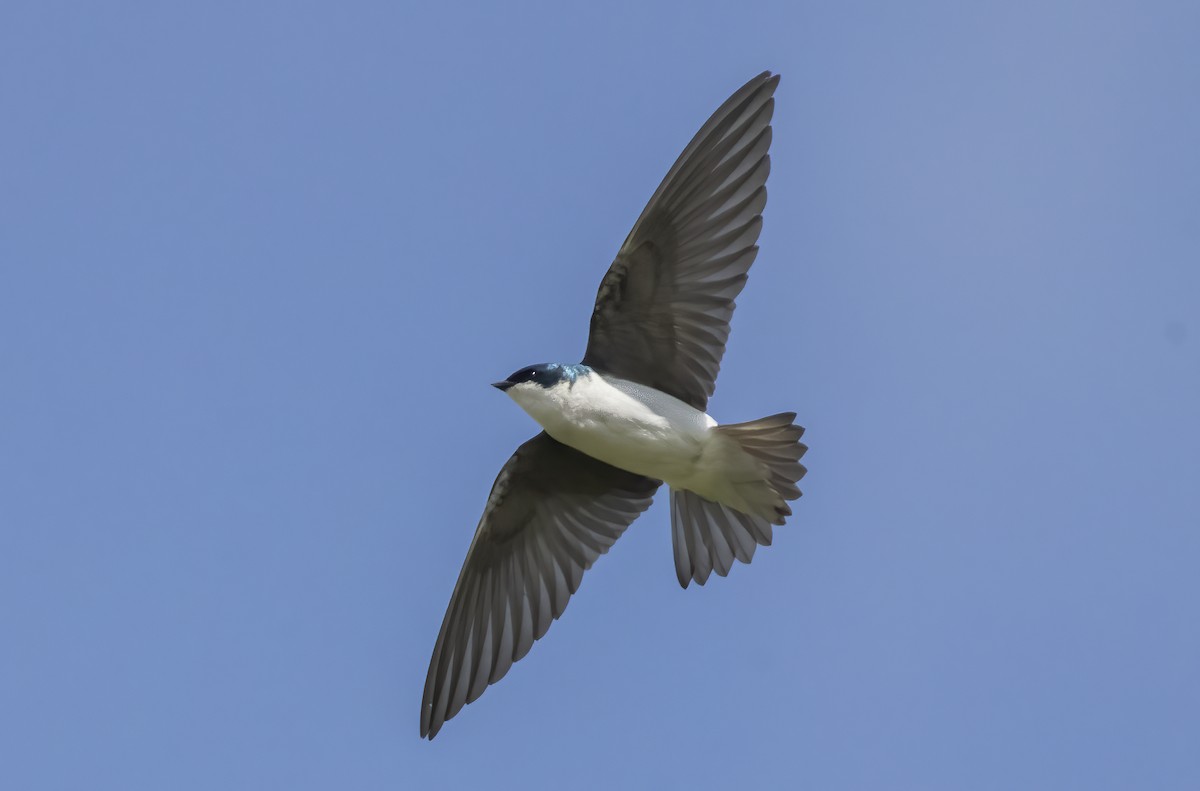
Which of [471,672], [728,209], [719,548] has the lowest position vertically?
[471,672]

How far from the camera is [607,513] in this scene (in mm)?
7496

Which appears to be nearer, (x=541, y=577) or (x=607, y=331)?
(x=607, y=331)

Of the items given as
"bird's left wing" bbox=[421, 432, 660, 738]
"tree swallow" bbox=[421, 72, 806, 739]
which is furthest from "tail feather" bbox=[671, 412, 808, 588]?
"bird's left wing" bbox=[421, 432, 660, 738]

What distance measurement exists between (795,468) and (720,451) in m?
0.28

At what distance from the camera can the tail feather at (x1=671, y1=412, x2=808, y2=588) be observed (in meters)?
6.68

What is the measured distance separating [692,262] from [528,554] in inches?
57.9

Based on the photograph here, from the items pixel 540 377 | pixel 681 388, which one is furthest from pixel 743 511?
pixel 540 377

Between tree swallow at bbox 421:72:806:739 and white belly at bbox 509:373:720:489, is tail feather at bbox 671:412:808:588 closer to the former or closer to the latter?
tree swallow at bbox 421:72:806:739

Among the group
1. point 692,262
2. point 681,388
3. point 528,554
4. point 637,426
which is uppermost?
point 692,262

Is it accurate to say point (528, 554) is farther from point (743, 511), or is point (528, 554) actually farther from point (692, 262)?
point (692, 262)

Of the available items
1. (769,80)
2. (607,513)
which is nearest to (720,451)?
(607,513)

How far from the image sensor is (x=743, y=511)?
702 centimetres

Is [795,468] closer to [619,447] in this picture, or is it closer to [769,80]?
[619,447]

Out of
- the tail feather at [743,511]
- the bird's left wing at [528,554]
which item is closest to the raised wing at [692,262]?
the tail feather at [743,511]
